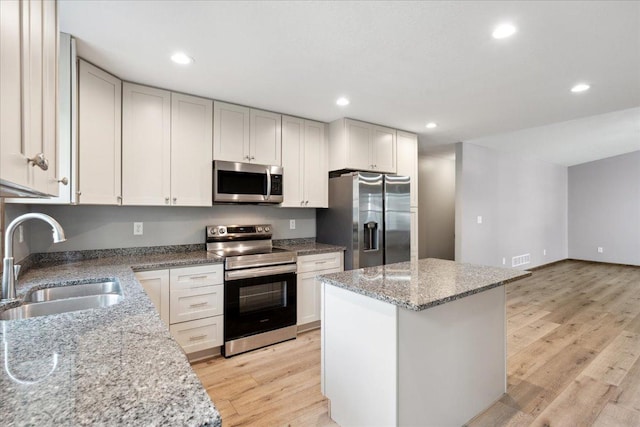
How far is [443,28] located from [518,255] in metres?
5.69

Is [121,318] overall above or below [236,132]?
below

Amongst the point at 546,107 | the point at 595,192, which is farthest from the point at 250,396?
the point at 595,192

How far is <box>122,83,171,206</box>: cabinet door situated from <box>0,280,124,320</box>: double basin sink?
0.88 metres

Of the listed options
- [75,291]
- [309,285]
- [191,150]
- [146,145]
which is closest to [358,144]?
[309,285]

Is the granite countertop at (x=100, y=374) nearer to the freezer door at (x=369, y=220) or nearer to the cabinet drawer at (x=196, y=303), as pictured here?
the cabinet drawer at (x=196, y=303)

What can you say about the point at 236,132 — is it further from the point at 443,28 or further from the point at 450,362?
the point at 450,362

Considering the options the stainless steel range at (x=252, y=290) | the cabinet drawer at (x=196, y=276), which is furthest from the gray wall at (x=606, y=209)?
the cabinet drawer at (x=196, y=276)

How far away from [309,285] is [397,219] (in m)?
1.31

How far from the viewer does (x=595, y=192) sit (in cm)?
748

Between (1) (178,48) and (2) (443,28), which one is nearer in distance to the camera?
(2) (443,28)

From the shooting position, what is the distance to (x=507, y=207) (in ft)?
19.6

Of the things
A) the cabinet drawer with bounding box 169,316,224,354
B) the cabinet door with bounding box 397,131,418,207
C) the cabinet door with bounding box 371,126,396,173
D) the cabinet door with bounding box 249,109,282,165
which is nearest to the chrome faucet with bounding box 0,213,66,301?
the cabinet drawer with bounding box 169,316,224,354

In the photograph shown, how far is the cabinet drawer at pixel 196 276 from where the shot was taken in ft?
8.44

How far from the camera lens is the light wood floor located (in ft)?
6.60
